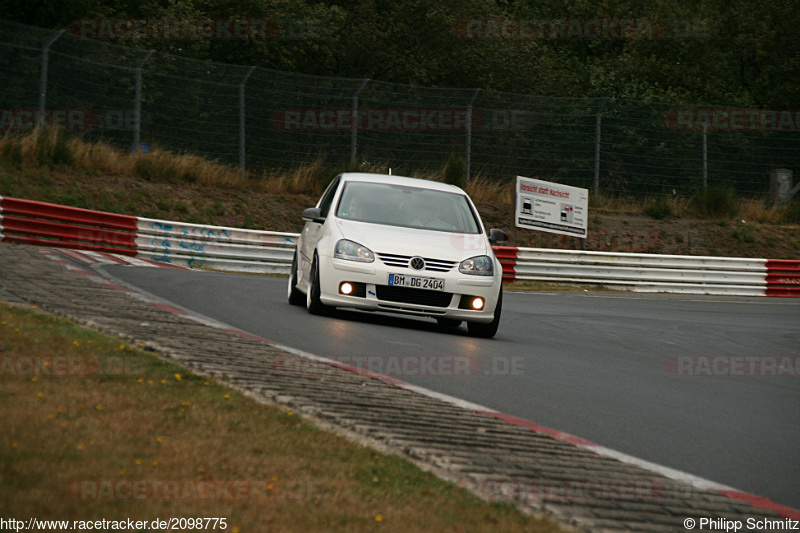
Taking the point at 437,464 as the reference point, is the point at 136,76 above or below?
above

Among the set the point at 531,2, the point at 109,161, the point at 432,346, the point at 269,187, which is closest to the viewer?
the point at 432,346

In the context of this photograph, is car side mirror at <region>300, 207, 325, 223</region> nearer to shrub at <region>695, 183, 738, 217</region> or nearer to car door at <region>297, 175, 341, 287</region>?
car door at <region>297, 175, 341, 287</region>

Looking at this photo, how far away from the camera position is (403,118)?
28.3 metres

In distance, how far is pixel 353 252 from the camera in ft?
37.6

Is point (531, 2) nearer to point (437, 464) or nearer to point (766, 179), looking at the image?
point (766, 179)

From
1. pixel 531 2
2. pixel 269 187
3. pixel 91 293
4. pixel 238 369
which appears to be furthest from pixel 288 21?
pixel 238 369

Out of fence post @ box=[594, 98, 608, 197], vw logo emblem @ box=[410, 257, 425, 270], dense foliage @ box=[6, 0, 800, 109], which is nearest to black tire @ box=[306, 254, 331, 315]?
vw logo emblem @ box=[410, 257, 425, 270]

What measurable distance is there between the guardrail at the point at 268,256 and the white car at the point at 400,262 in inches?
340

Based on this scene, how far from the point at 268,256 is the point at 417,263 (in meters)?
11.8

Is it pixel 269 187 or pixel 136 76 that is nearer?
pixel 136 76

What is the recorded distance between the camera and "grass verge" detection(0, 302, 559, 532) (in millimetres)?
4387

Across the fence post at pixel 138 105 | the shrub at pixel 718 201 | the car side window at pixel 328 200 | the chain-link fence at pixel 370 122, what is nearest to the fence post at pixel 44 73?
the chain-link fence at pixel 370 122

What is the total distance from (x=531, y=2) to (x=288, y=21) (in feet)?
66.8

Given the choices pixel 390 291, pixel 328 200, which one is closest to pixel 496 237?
pixel 390 291
